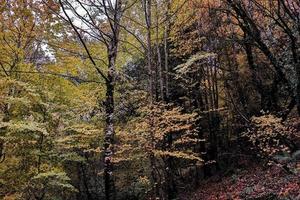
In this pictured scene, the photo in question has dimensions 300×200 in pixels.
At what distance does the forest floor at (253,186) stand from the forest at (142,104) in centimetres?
6

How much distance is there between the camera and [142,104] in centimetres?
1103

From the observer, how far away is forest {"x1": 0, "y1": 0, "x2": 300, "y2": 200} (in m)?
10.9

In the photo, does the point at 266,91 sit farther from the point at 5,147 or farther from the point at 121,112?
the point at 5,147

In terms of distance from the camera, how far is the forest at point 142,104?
10891 mm

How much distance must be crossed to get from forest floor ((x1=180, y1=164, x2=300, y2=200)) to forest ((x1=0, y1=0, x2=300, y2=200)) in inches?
2.4

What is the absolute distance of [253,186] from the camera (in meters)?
13.1

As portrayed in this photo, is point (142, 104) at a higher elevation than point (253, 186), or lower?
higher

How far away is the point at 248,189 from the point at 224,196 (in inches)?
51.0

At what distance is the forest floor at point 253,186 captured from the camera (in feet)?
36.2

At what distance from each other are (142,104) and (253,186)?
16.9 ft

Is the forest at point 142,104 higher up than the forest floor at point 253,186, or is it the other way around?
the forest at point 142,104

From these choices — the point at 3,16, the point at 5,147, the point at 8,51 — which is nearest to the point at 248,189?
the point at 5,147

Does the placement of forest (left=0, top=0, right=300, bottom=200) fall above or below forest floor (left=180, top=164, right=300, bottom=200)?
above

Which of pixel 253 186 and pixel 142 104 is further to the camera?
pixel 253 186
